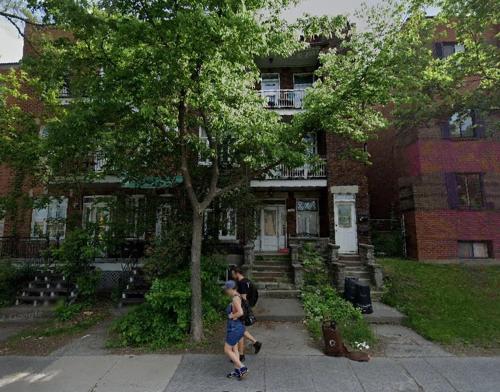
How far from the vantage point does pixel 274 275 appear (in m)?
12.1

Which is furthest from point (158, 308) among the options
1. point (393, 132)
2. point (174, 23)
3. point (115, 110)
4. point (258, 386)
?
point (393, 132)

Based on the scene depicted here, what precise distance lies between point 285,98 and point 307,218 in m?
5.88

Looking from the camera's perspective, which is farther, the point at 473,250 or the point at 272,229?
the point at 272,229

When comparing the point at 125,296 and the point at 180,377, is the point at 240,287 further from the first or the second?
the point at 125,296

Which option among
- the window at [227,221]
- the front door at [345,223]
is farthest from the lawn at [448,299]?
the window at [227,221]

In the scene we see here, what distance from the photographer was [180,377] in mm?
5484

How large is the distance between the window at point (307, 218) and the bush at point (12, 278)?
10.8 meters

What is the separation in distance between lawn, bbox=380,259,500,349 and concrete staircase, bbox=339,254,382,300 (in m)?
0.43

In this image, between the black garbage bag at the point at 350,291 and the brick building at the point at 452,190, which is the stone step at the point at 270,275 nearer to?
the black garbage bag at the point at 350,291

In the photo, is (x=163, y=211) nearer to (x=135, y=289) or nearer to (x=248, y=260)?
(x=135, y=289)

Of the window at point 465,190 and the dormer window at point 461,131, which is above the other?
the dormer window at point 461,131

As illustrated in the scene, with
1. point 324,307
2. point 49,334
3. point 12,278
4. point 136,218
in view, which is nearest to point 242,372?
point 324,307

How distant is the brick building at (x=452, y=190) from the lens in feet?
46.9

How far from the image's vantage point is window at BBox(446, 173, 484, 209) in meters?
14.5
